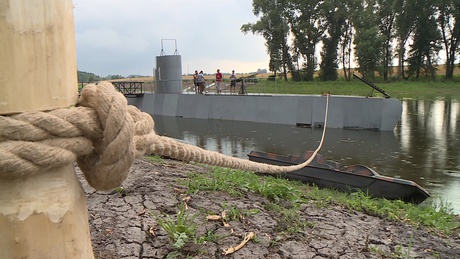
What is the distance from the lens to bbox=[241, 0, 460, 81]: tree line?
42281 mm

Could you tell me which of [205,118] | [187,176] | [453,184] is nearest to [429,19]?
[205,118]

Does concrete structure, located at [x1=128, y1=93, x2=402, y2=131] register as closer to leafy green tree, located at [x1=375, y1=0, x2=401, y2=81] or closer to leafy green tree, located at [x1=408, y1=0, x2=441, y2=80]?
leafy green tree, located at [x1=375, y1=0, x2=401, y2=81]

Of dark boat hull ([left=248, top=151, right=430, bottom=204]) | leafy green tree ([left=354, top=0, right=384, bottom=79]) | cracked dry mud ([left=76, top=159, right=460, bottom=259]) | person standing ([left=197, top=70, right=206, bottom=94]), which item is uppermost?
leafy green tree ([left=354, top=0, right=384, bottom=79])

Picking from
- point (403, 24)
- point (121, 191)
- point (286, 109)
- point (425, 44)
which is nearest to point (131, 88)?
point (286, 109)

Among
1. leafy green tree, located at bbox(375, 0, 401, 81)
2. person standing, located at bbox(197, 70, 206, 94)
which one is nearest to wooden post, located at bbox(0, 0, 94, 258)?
person standing, located at bbox(197, 70, 206, 94)

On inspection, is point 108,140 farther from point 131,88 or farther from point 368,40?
point 368,40

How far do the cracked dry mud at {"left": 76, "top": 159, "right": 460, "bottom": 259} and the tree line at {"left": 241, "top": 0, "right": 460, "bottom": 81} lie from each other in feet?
133

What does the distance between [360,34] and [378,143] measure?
30700mm

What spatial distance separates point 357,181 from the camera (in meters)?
7.02

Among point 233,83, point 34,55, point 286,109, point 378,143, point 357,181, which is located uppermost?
point 233,83

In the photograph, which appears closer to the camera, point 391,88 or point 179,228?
point 179,228

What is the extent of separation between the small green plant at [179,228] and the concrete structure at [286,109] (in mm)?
15708

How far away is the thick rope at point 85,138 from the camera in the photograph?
3.32ft

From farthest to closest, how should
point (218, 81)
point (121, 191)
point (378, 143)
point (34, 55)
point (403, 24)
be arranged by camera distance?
point (403, 24)
point (218, 81)
point (378, 143)
point (121, 191)
point (34, 55)
